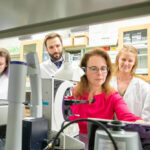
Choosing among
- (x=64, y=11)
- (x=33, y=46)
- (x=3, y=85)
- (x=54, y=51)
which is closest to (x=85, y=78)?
(x=54, y=51)

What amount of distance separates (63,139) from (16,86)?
33 centimetres

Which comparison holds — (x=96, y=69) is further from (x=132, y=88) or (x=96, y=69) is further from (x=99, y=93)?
(x=132, y=88)

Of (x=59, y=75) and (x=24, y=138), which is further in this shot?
(x=59, y=75)

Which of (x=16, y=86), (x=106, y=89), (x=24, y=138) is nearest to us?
(x=16, y=86)

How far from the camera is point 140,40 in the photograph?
2.76 metres

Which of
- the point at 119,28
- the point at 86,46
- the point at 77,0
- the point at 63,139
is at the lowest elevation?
the point at 63,139

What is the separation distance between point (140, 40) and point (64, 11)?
8.03 ft

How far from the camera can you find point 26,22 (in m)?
0.77

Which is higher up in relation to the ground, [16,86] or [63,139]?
[16,86]

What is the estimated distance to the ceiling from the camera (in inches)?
22.7

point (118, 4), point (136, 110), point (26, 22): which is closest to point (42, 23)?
point (26, 22)

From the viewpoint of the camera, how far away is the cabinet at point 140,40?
8.82ft

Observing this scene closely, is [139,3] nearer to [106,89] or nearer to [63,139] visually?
[63,139]

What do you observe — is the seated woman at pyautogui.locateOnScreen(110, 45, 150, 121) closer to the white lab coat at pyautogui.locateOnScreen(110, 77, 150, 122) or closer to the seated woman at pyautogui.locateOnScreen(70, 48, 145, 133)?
the white lab coat at pyautogui.locateOnScreen(110, 77, 150, 122)
